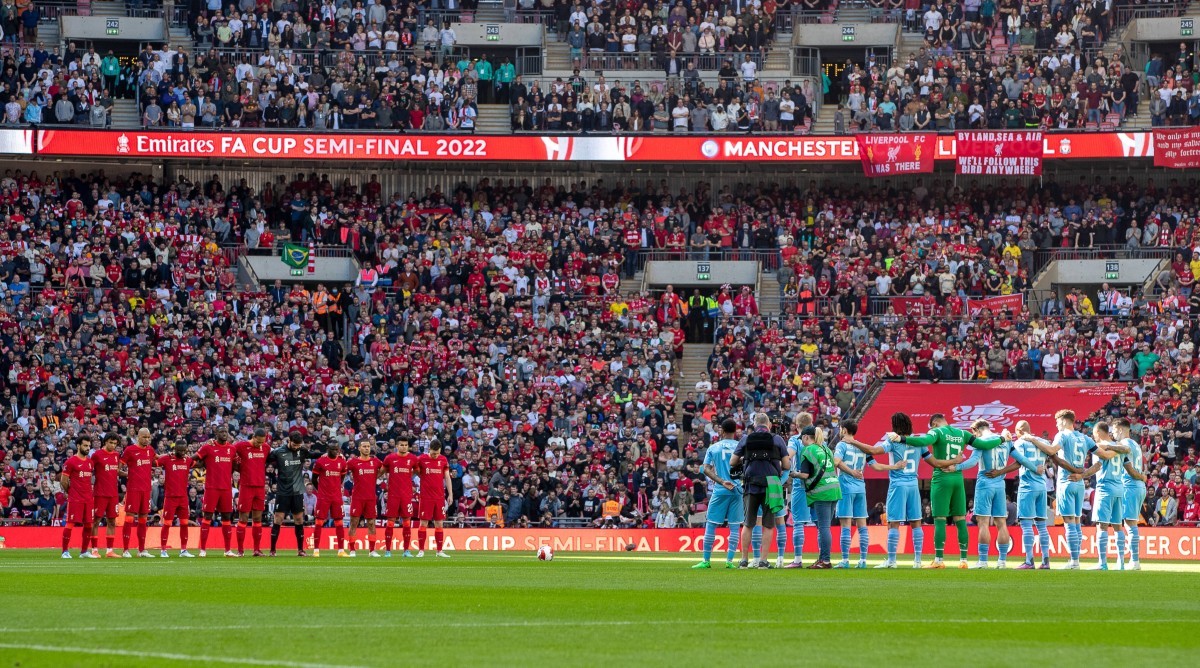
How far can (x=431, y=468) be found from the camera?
93.8ft

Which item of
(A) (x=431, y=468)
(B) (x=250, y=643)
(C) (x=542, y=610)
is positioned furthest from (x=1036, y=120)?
(B) (x=250, y=643)

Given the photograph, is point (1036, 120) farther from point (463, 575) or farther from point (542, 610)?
point (542, 610)

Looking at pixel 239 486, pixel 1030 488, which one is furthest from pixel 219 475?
pixel 1030 488

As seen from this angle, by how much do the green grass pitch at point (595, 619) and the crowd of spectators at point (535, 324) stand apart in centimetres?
1876

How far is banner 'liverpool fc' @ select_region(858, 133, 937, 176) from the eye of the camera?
155 feet

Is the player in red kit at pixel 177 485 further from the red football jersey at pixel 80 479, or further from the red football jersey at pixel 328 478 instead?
the red football jersey at pixel 328 478

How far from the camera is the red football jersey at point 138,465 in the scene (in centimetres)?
2712

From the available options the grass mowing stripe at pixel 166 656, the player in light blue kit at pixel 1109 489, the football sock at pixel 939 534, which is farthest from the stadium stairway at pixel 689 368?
the grass mowing stripe at pixel 166 656

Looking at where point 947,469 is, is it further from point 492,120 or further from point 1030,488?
point 492,120

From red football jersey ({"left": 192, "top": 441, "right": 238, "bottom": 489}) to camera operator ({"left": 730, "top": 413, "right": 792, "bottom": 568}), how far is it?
9.96 meters

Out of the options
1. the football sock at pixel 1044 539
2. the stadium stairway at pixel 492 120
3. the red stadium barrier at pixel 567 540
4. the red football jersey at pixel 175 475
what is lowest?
the red stadium barrier at pixel 567 540

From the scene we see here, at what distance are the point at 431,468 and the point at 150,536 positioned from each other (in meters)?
8.78

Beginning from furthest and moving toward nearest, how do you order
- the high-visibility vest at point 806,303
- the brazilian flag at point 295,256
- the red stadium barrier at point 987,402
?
the brazilian flag at point 295,256, the high-visibility vest at point 806,303, the red stadium barrier at point 987,402

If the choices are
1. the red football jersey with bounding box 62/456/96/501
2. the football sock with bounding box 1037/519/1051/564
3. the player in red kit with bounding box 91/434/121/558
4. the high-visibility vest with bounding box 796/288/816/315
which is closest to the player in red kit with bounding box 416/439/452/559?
the player in red kit with bounding box 91/434/121/558
